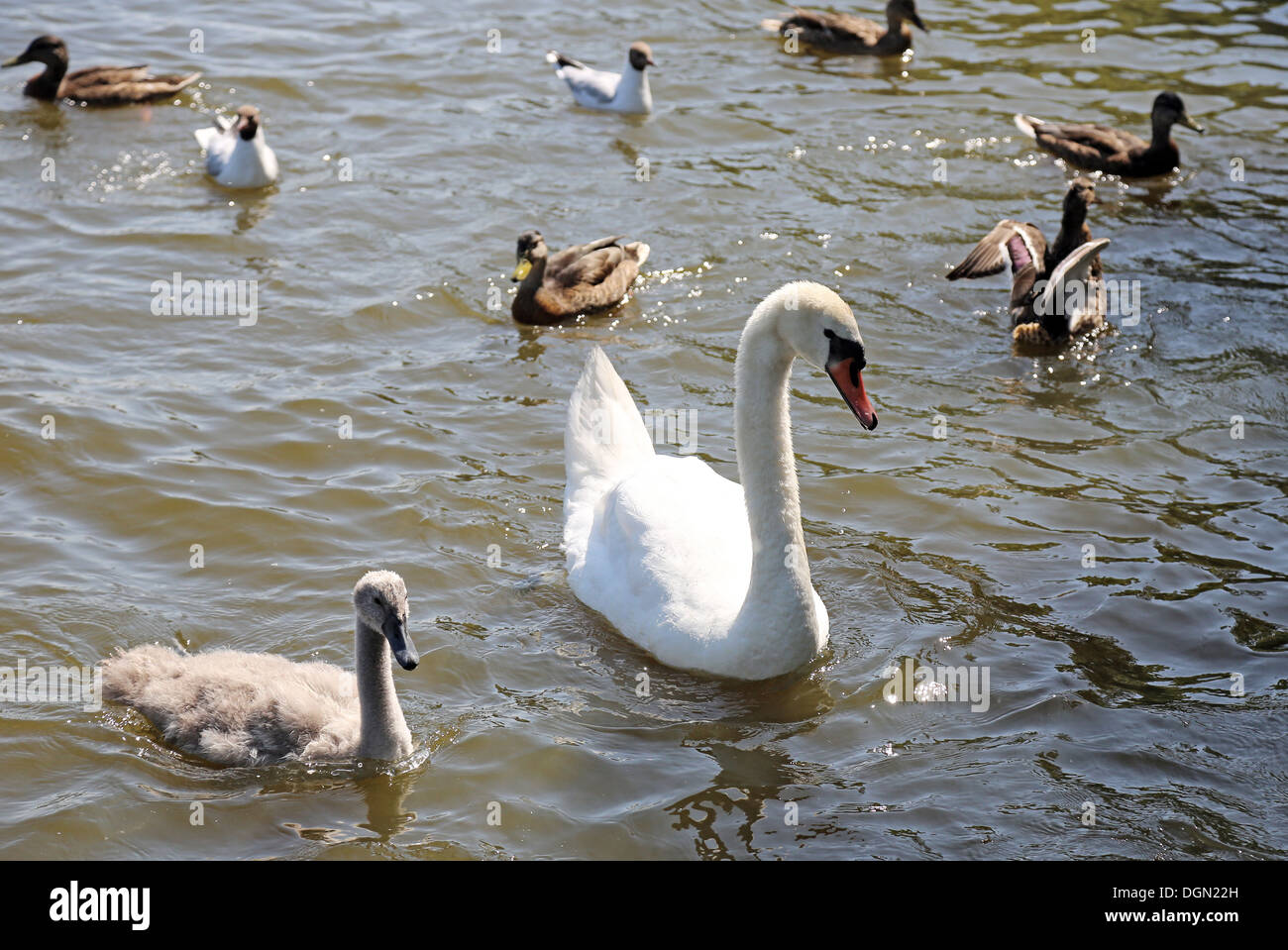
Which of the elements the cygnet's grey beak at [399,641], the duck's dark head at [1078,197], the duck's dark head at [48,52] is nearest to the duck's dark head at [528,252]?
the duck's dark head at [1078,197]

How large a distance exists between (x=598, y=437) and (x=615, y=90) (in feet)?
27.3

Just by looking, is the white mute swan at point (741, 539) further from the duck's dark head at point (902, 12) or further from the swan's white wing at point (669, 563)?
the duck's dark head at point (902, 12)

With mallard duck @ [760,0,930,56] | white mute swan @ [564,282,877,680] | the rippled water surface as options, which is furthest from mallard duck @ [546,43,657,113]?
white mute swan @ [564,282,877,680]

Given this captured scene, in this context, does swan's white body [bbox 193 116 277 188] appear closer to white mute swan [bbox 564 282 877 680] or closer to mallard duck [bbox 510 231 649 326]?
mallard duck [bbox 510 231 649 326]

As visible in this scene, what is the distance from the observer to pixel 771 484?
22.4ft

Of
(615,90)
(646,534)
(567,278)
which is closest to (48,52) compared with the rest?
(615,90)

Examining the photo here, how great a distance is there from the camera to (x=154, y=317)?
10805 mm

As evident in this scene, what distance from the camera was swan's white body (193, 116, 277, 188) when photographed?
12992 mm

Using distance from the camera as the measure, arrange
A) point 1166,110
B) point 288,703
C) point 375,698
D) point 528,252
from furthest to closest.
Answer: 1. point 1166,110
2. point 528,252
3. point 288,703
4. point 375,698

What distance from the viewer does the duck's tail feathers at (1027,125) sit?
14852 millimetres

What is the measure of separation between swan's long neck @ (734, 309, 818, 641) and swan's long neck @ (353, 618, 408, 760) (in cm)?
172

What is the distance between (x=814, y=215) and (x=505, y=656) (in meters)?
6.95

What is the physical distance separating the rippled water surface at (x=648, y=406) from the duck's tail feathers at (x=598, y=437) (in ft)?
1.37

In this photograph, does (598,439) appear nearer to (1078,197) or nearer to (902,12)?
(1078,197)
